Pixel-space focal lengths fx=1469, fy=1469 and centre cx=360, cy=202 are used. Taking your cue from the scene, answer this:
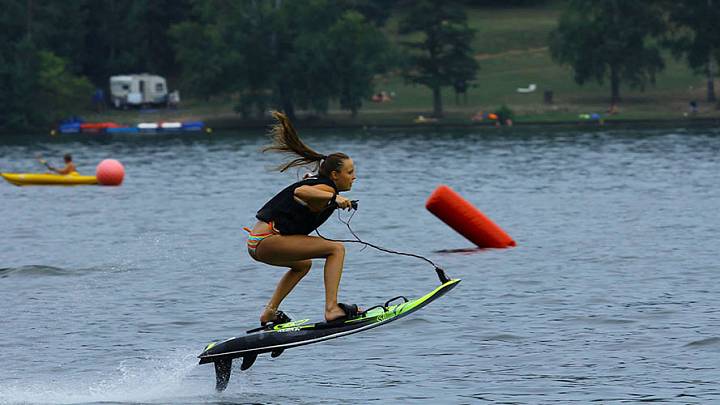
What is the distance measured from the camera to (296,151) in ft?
53.9

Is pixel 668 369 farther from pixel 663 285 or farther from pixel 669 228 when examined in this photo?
pixel 669 228

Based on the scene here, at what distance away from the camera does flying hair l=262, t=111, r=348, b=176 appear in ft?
53.4

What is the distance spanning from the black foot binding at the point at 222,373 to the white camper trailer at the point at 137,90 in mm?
108064

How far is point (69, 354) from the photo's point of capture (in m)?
20.9

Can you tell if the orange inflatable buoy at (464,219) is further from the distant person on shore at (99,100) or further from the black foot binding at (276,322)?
the distant person on shore at (99,100)

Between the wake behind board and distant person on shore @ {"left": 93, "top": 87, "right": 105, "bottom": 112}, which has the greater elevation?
the wake behind board

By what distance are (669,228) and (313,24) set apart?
83.1 m

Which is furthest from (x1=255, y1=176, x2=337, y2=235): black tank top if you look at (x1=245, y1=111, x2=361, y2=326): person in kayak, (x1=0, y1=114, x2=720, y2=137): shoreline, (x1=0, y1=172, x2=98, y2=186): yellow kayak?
(x1=0, y1=114, x2=720, y2=137): shoreline

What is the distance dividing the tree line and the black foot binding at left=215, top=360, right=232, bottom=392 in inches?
3779

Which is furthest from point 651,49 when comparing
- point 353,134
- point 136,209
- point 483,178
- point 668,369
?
point 668,369

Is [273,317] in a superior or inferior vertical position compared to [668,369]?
superior

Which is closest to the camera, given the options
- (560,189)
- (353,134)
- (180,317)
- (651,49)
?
(180,317)

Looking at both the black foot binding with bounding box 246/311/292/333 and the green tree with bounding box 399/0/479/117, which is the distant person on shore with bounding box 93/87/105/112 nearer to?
the green tree with bounding box 399/0/479/117

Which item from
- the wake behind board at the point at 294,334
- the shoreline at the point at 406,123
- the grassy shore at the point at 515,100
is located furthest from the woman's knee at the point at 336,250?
the grassy shore at the point at 515,100
